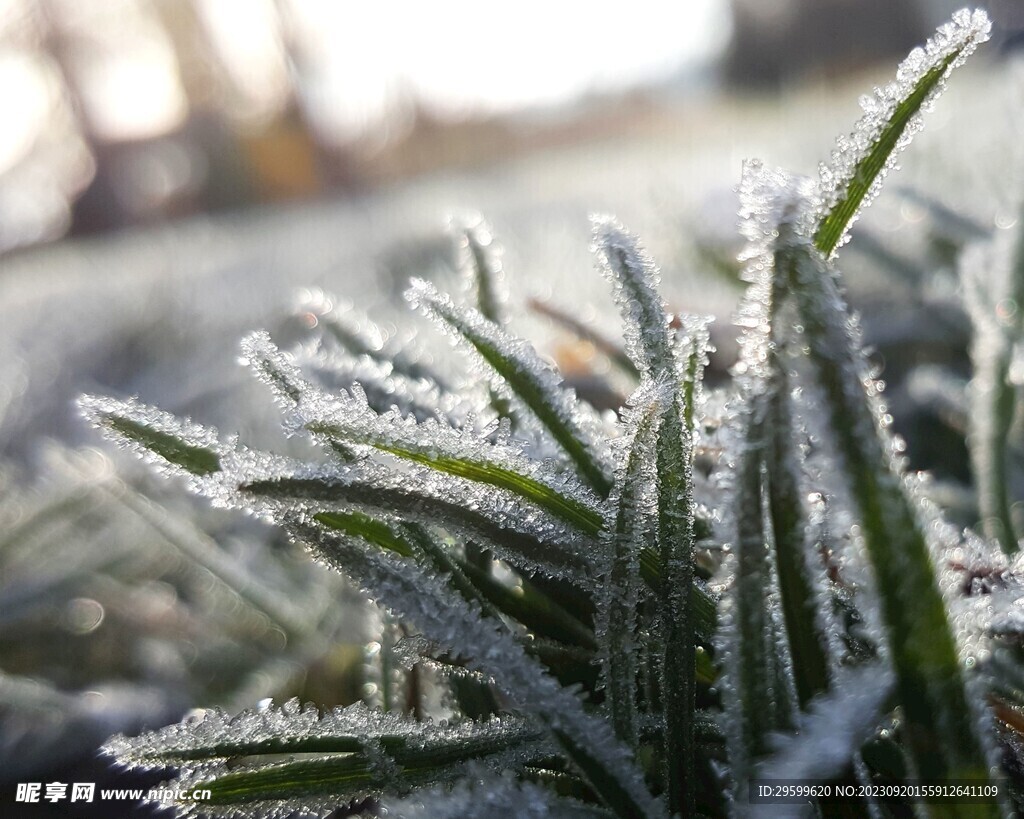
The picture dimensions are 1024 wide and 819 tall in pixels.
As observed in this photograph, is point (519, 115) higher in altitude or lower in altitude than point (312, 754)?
higher

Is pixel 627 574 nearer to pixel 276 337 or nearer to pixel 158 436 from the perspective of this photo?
pixel 158 436

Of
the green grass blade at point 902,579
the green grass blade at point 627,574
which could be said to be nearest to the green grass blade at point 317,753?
the green grass blade at point 627,574

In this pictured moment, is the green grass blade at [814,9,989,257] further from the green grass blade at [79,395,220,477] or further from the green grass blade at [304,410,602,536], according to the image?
the green grass blade at [79,395,220,477]

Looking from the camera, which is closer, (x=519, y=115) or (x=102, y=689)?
(x=102, y=689)

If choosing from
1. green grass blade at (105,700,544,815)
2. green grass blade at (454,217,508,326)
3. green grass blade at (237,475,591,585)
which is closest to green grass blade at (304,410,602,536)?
green grass blade at (237,475,591,585)

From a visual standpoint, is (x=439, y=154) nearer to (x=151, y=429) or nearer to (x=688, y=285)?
(x=688, y=285)

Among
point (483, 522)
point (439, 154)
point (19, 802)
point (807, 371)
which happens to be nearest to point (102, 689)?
point (19, 802)

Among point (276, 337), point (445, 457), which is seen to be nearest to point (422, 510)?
point (445, 457)
